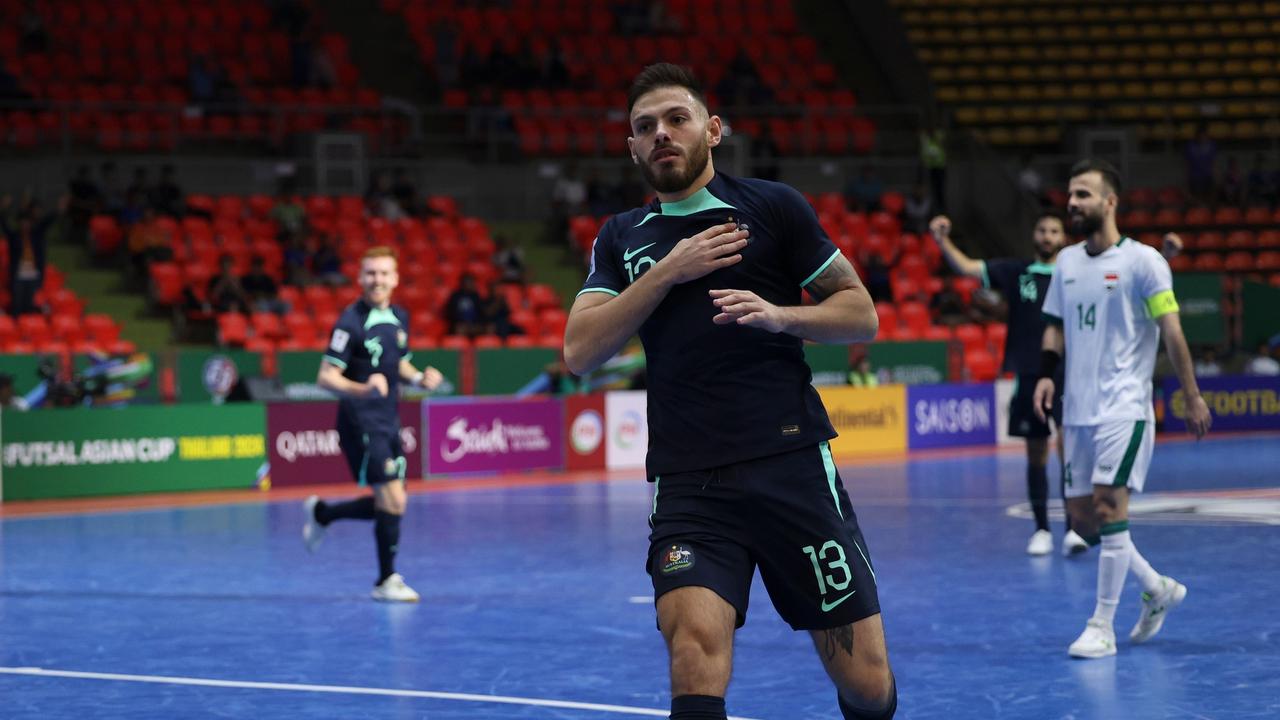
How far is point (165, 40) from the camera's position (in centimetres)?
2800

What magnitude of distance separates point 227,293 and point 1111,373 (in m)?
16.3

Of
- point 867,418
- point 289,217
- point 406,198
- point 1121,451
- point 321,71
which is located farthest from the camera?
point 321,71

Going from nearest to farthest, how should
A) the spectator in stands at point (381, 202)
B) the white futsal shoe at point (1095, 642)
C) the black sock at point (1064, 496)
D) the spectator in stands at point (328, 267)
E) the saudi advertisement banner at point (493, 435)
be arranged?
1. the white futsal shoe at point (1095, 642)
2. the black sock at point (1064, 496)
3. the saudi advertisement banner at point (493, 435)
4. the spectator in stands at point (328, 267)
5. the spectator in stands at point (381, 202)

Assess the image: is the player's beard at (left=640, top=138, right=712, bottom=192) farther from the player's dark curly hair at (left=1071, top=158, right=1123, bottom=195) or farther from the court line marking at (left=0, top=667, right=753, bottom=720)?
the player's dark curly hair at (left=1071, top=158, right=1123, bottom=195)

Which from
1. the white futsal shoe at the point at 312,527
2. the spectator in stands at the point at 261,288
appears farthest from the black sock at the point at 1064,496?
the spectator in stands at the point at 261,288

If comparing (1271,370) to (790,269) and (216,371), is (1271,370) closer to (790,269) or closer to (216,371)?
(216,371)

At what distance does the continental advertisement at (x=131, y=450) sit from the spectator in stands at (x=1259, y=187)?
20924 millimetres

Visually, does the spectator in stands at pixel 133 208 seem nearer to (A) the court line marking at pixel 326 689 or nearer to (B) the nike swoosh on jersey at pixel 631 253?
(A) the court line marking at pixel 326 689

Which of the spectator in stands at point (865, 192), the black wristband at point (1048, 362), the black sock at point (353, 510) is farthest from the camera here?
the spectator in stands at point (865, 192)

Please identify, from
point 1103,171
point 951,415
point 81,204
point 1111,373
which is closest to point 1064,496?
point 1111,373

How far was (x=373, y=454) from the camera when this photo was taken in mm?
10078

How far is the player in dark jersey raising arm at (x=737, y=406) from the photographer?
434 cm

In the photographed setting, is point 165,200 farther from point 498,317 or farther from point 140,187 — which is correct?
point 498,317

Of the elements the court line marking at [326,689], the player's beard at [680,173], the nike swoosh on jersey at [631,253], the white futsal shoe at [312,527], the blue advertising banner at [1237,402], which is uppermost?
the player's beard at [680,173]
